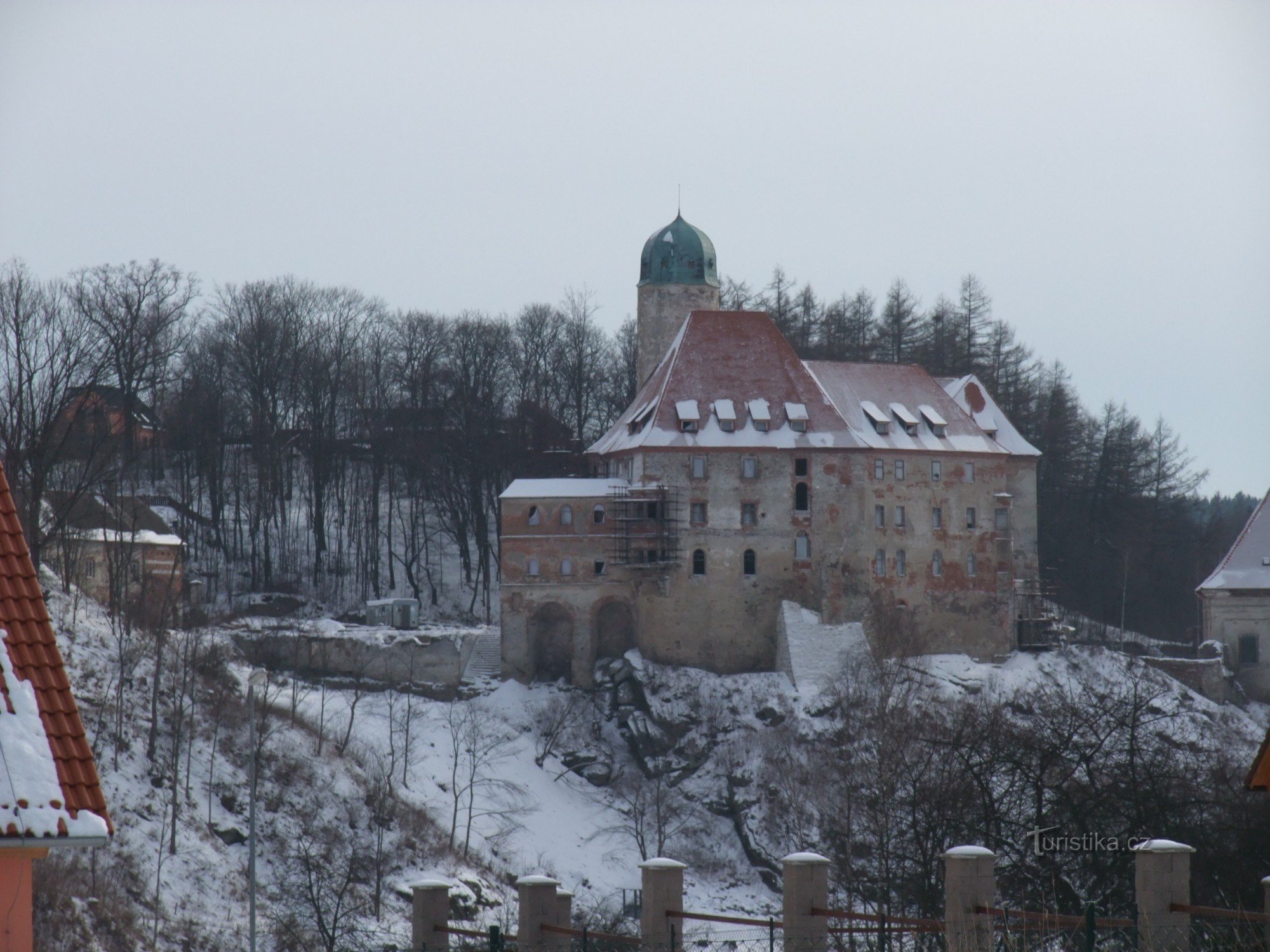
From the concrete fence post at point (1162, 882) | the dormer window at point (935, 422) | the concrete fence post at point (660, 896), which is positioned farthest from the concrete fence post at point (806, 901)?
the dormer window at point (935, 422)

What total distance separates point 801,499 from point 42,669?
50.1m

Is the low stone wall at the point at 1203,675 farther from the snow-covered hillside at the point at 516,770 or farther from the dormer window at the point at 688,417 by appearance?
the dormer window at the point at 688,417

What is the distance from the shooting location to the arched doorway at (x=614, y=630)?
60906 millimetres

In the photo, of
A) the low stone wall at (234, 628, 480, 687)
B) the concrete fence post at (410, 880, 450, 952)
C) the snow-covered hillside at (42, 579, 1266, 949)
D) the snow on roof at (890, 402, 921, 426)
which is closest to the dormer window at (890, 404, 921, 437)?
the snow on roof at (890, 402, 921, 426)

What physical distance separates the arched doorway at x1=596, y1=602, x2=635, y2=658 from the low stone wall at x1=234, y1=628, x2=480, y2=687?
14.4ft

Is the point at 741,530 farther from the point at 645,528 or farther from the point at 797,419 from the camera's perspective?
the point at 797,419

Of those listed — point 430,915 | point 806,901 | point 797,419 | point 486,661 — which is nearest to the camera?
point 806,901

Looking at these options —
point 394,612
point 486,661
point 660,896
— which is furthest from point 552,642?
point 660,896

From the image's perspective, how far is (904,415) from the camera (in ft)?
210

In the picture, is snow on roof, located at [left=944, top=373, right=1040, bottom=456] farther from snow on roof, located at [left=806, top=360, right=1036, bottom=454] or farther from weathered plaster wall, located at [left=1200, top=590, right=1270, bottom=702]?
weathered plaster wall, located at [left=1200, top=590, right=1270, bottom=702]

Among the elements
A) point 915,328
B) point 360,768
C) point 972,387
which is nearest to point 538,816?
point 360,768

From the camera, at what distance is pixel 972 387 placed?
6931 centimetres

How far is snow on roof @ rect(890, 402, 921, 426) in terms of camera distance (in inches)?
Result: 2512

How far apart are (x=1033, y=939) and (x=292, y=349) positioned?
63.2 m
